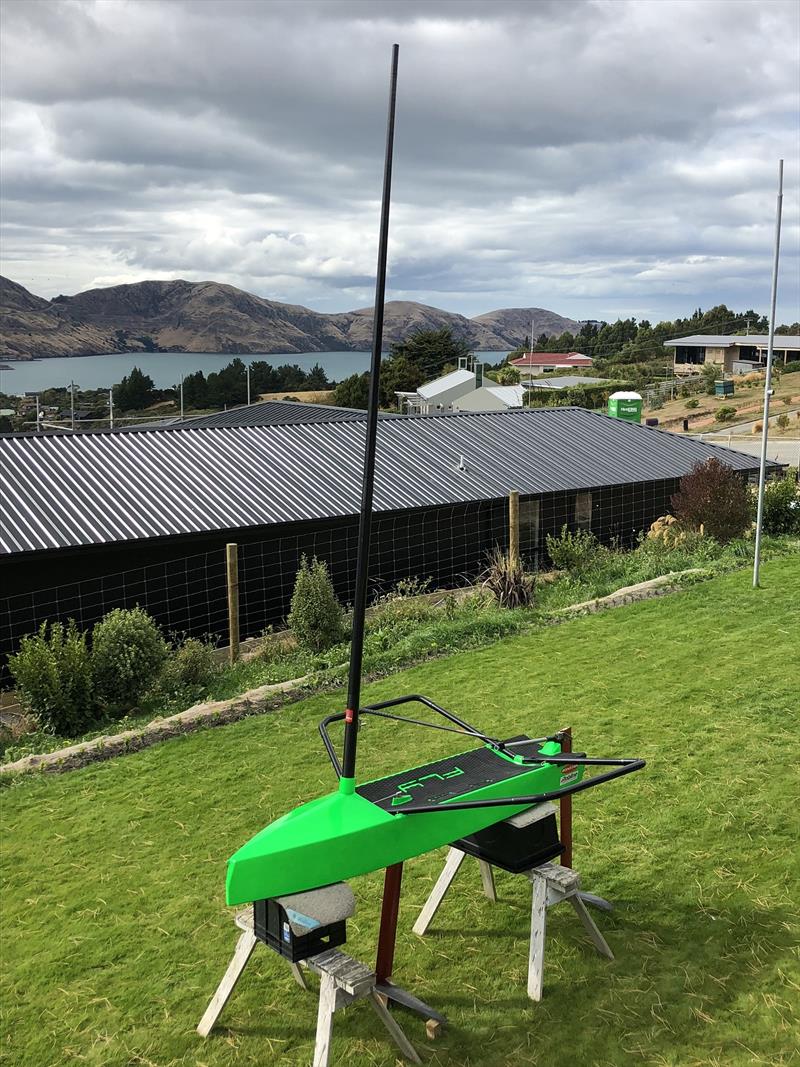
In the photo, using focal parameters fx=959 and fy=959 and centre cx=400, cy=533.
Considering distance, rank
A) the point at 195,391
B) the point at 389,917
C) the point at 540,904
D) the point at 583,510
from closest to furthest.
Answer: the point at 389,917, the point at 540,904, the point at 583,510, the point at 195,391

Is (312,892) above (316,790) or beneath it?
above

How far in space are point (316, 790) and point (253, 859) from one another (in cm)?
301

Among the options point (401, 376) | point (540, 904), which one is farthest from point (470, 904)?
point (401, 376)

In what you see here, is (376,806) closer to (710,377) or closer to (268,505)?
(268,505)

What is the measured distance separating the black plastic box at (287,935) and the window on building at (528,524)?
13151mm

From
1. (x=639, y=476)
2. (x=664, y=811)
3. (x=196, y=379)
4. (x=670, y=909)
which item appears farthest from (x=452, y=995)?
(x=196, y=379)

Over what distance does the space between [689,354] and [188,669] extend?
74.0 m

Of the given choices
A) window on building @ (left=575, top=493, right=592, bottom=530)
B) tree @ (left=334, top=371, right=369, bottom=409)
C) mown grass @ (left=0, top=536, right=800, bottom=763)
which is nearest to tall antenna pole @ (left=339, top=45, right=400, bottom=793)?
mown grass @ (left=0, top=536, right=800, bottom=763)

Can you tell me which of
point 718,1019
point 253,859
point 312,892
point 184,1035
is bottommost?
point 184,1035

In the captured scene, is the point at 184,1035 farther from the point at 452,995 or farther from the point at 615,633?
the point at 615,633

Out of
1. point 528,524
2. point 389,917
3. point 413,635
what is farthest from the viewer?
point 528,524

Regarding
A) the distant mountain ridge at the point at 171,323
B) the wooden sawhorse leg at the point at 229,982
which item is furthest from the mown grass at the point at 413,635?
the distant mountain ridge at the point at 171,323

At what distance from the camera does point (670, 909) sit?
14.7ft

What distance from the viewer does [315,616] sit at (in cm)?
1066
